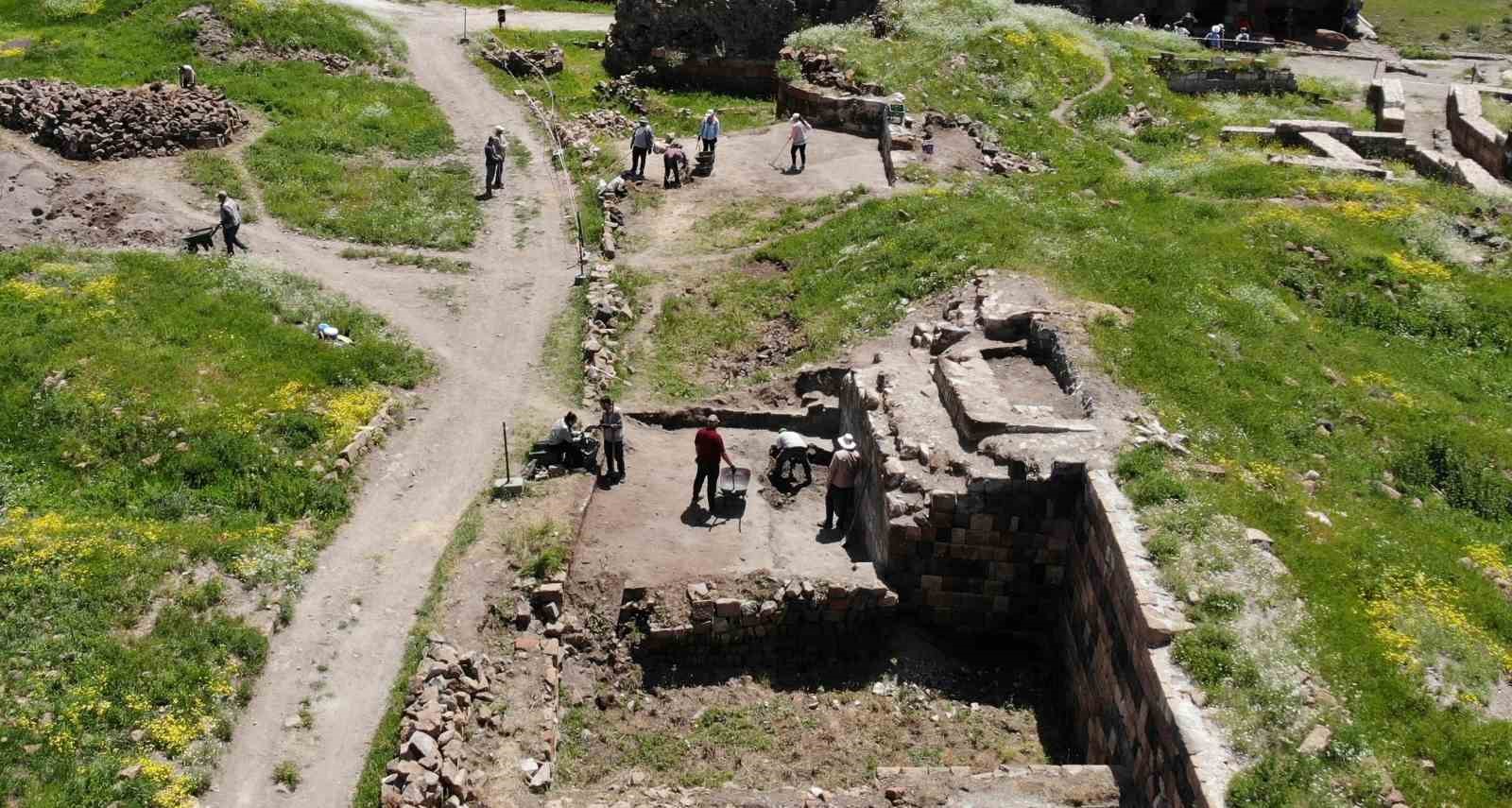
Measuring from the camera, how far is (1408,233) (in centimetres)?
2962

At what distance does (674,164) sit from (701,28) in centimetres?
1405

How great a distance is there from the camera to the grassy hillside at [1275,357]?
14.9m

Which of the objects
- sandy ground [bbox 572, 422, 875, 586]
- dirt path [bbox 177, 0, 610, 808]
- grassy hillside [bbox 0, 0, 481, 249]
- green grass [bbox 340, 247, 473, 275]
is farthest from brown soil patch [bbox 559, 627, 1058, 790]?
grassy hillside [bbox 0, 0, 481, 249]

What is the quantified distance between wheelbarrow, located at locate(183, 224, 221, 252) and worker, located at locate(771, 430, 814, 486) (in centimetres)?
1618

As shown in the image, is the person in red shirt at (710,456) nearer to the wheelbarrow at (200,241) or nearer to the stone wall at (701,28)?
the wheelbarrow at (200,241)

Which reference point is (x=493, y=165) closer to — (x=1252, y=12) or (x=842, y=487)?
(x=842, y=487)

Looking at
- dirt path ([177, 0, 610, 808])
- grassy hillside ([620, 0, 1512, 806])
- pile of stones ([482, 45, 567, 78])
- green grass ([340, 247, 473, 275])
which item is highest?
grassy hillside ([620, 0, 1512, 806])

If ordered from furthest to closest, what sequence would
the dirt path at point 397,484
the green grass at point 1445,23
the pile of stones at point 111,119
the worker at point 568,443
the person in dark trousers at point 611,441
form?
the green grass at point 1445,23
the pile of stones at point 111,119
the worker at point 568,443
the person in dark trousers at point 611,441
the dirt path at point 397,484

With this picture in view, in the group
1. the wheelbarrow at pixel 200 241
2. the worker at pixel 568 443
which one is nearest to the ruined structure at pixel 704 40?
the wheelbarrow at pixel 200 241

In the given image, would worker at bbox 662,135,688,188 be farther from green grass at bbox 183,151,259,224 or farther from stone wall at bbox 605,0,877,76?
stone wall at bbox 605,0,877,76

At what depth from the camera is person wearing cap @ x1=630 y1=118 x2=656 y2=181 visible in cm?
3719

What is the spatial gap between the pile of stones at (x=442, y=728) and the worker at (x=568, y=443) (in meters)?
5.50

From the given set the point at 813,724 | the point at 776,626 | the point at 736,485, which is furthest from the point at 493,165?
the point at 813,724

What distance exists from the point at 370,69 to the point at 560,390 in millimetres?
24809
